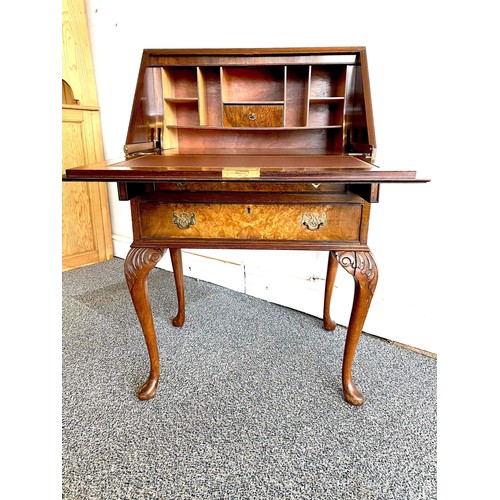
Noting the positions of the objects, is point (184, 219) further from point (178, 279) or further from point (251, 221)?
point (178, 279)

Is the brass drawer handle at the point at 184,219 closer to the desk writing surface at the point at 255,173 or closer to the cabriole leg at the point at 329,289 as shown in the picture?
the desk writing surface at the point at 255,173

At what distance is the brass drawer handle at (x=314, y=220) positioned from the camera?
3.50 ft

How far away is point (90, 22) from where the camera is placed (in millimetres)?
2412

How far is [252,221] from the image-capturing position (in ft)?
3.57

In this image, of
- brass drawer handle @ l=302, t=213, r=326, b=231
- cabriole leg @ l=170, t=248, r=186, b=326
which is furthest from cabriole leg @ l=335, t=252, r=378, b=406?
cabriole leg @ l=170, t=248, r=186, b=326

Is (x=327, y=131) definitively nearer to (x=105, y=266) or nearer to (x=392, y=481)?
(x=392, y=481)

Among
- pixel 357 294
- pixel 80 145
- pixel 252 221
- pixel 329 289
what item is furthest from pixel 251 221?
pixel 80 145

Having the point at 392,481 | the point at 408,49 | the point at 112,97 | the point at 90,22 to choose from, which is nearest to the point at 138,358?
the point at 392,481

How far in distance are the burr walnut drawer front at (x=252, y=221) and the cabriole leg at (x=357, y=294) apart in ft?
0.23

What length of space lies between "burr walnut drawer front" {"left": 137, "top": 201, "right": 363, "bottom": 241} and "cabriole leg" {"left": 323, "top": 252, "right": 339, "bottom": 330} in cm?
50

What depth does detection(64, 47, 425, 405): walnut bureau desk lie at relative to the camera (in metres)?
0.95

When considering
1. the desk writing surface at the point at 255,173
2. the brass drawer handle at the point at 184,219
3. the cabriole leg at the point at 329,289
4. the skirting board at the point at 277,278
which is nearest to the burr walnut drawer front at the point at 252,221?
the brass drawer handle at the point at 184,219

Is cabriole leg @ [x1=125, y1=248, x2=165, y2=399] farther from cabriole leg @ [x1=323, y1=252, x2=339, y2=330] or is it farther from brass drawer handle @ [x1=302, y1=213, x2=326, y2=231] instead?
cabriole leg @ [x1=323, y1=252, x2=339, y2=330]
